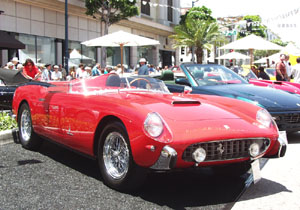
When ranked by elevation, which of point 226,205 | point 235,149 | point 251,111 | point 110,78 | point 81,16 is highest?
point 81,16

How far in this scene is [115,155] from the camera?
13.2ft

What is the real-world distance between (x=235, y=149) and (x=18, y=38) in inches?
781

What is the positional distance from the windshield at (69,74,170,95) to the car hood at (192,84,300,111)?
2380 mm

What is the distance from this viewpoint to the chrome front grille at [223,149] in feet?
11.8

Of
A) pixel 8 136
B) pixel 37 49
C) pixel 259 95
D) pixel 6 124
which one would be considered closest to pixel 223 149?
pixel 259 95

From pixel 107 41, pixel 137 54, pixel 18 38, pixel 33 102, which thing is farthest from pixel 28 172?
pixel 137 54

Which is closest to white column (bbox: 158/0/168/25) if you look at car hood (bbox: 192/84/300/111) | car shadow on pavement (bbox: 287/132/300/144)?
car hood (bbox: 192/84/300/111)

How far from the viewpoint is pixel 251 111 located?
14.6 feet

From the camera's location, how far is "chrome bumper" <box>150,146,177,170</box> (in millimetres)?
3439

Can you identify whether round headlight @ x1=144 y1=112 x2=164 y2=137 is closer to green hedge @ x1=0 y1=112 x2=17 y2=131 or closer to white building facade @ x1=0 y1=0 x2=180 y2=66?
green hedge @ x1=0 y1=112 x2=17 y2=131

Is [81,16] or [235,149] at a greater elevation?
[81,16]

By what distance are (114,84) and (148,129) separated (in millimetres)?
1570

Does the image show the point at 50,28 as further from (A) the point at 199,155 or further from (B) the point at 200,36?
(A) the point at 199,155

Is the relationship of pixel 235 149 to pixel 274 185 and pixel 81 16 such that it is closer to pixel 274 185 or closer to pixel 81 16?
pixel 274 185
